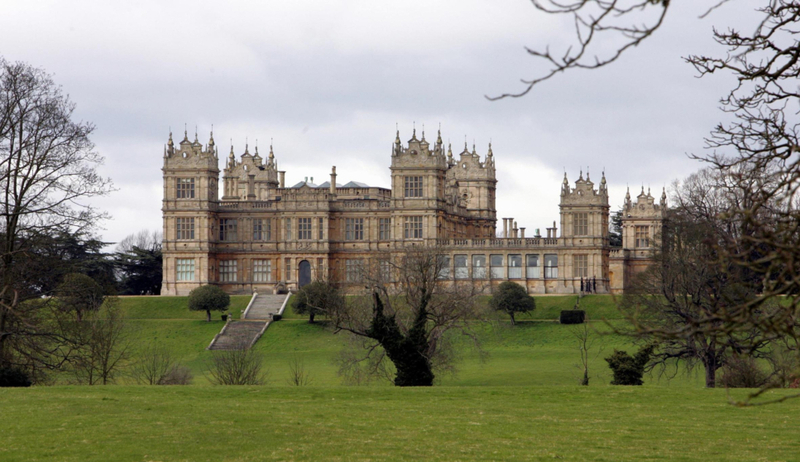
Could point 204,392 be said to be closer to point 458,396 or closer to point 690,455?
point 458,396

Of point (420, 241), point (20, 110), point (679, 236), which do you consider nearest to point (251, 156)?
point (420, 241)

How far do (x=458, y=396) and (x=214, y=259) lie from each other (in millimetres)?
47468

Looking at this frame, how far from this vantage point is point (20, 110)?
29219 millimetres

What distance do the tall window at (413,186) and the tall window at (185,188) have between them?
1455 cm

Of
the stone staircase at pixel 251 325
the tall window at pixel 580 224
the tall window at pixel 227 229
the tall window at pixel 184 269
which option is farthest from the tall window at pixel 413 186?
the tall window at pixel 184 269

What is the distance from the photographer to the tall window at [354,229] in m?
72.4

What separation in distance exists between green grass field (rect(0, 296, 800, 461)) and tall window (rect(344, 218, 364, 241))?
141 ft

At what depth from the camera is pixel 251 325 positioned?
201ft

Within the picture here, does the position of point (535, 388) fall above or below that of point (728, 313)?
below

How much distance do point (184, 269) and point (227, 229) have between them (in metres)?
4.06

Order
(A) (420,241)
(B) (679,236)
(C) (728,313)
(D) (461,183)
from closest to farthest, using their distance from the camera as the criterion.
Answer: (C) (728,313) → (B) (679,236) → (A) (420,241) → (D) (461,183)

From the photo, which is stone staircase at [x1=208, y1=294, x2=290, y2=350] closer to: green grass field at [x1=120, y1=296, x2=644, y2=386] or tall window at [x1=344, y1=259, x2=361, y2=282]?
green grass field at [x1=120, y1=296, x2=644, y2=386]

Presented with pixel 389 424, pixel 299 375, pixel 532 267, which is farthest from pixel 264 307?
pixel 389 424

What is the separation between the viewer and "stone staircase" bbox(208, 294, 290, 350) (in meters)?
56.3
